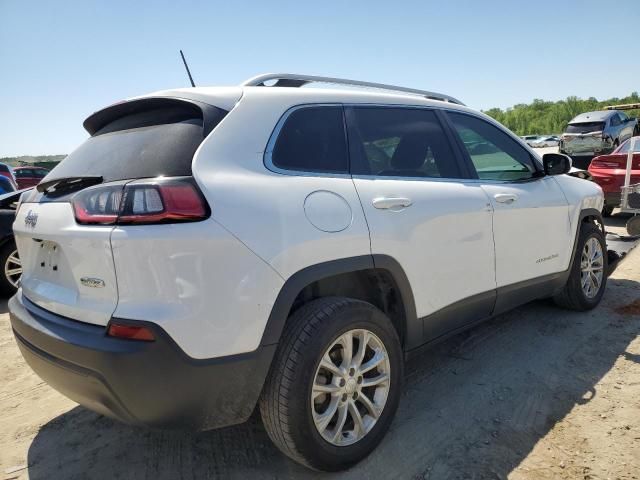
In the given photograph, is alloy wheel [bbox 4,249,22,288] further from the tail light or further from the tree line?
the tree line

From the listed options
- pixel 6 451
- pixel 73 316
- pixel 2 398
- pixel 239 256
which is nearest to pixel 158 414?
pixel 73 316

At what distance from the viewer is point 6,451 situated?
8.16 ft

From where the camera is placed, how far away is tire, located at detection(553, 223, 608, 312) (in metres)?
3.94

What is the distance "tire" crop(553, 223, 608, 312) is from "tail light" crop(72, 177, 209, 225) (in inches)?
134

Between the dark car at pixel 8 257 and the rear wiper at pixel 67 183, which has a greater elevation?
the rear wiper at pixel 67 183

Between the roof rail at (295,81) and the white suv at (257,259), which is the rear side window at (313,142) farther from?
the roof rail at (295,81)

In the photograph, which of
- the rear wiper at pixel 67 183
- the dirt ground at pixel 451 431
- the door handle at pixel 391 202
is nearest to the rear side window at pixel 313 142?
the door handle at pixel 391 202

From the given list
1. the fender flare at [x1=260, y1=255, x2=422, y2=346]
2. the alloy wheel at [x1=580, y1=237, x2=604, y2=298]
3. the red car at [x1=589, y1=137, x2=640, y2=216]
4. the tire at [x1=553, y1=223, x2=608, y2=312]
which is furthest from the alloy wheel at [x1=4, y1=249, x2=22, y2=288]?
the red car at [x1=589, y1=137, x2=640, y2=216]

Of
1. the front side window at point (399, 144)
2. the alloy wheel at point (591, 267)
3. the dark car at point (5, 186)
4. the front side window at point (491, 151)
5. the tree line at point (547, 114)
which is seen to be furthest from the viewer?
the tree line at point (547, 114)

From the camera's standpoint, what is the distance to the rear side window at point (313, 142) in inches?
84.0

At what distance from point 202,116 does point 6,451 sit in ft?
6.95

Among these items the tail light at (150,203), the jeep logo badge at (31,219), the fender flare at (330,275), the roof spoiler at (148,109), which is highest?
the roof spoiler at (148,109)

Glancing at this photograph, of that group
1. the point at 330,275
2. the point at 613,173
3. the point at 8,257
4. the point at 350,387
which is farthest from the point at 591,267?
the point at 8,257

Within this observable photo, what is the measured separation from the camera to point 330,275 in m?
2.08
